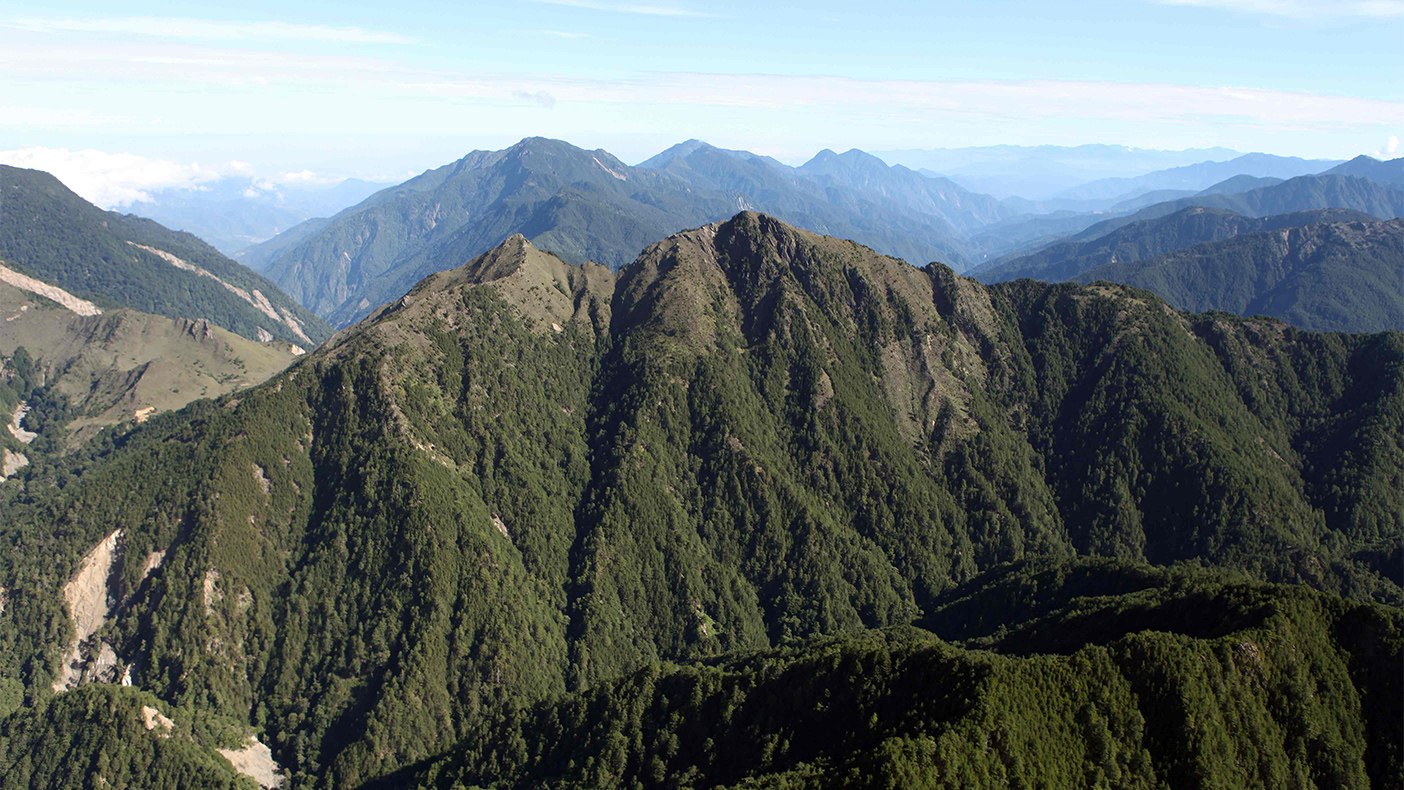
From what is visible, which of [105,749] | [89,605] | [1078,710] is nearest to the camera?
[1078,710]

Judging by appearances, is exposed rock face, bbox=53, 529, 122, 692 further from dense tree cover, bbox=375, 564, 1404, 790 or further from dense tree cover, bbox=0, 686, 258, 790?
dense tree cover, bbox=375, 564, 1404, 790

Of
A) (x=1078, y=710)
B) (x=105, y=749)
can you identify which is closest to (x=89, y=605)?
(x=105, y=749)

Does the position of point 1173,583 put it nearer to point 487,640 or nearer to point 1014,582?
point 1014,582

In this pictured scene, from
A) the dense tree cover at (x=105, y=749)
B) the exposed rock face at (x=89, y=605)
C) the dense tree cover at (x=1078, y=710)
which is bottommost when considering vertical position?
the dense tree cover at (x=105, y=749)

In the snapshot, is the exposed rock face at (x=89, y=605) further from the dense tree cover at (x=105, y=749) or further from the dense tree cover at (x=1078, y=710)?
the dense tree cover at (x=1078, y=710)

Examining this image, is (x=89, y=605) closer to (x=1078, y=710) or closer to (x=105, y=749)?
(x=105, y=749)

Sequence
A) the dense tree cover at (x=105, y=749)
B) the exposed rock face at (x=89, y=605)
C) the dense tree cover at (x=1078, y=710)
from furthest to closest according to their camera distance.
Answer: the exposed rock face at (x=89, y=605) → the dense tree cover at (x=105, y=749) → the dense tree cover at (x=1078, y=710)

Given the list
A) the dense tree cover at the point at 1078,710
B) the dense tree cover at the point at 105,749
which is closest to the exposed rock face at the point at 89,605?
the dense tree cover at the point at 105,749

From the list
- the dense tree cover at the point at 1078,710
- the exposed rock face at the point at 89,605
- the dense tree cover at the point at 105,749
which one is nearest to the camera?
the dense tree cover at the point at 1078,710
